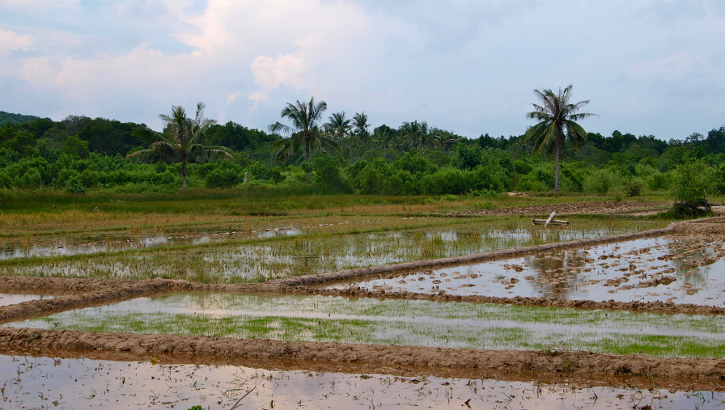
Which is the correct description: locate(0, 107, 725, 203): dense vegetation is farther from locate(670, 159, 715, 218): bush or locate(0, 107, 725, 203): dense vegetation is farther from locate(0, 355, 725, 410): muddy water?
locate(0, 355, 725, 410): muddy water

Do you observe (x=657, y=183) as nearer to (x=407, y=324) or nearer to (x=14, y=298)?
(x=407, y=324)

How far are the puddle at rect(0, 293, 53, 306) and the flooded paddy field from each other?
1234mm

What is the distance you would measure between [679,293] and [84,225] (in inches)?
723

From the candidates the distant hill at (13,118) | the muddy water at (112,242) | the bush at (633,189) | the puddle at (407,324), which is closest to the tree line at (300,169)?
the bush at (633,189)

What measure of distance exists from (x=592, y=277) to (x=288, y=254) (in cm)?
668

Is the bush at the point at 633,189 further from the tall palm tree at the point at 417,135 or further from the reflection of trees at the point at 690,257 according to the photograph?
the tall palm tree at the point at 417,135

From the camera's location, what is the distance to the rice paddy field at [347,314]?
201 inches

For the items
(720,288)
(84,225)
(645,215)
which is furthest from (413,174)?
(720,288)

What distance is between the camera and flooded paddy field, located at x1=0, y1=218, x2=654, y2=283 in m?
11.5

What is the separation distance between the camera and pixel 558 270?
38.8 feet

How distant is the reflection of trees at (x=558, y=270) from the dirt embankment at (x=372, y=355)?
369cm

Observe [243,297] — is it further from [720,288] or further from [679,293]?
[720,288]

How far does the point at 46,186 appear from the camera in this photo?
3681 cm

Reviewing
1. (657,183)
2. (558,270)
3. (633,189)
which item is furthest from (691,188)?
(657,183)
